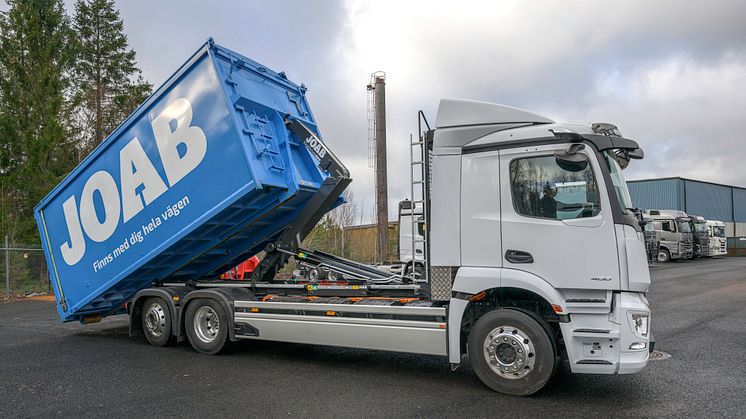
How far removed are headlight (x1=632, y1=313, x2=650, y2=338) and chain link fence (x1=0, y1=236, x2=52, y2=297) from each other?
18203 mm

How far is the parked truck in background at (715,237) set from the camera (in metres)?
33.2

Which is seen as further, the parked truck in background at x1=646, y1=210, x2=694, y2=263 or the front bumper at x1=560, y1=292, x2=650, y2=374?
the parked truck in background at x1=646, y1=210, x2=694, y2=263

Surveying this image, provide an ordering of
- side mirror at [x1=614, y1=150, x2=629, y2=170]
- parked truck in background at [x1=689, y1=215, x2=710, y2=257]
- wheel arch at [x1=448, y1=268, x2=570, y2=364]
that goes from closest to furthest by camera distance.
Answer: wheel arch at [x1=448, y1=268, x2=570, y2=364] < side mirror at [x1=614, y1=150, x2=629, y2=170] < parked truck in background at [x1=689, y1=215, x2=710, y2=257]

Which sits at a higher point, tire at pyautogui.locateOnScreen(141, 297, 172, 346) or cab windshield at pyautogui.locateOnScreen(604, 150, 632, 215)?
cab windshield at pyautogui.locateOnScreen(604, 150, 632, 215)

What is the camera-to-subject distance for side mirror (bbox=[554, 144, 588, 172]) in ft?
16.9

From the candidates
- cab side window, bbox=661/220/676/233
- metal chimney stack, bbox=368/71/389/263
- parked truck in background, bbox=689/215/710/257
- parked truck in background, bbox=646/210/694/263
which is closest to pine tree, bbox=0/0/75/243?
metal chimney stack, bbox=368/71/389/263

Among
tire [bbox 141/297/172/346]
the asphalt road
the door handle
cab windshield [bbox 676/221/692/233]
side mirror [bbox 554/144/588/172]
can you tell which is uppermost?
side mirror [bbox 554/144/588/172]

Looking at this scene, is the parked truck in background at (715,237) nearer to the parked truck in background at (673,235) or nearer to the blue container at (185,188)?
the parked truck in background at (673,235)

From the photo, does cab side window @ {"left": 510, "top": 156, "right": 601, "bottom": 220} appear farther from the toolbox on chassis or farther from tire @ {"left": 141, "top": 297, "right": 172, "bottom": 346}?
tire @ {"left": 141, "top": 297, "right": 172, "bottom": 346}

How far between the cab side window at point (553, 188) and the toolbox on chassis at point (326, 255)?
14mm

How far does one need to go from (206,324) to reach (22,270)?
1324cm

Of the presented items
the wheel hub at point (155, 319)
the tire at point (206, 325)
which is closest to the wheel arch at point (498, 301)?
the tire at point (206, 325)

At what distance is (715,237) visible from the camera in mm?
33688

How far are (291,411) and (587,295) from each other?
3077 millimetres
